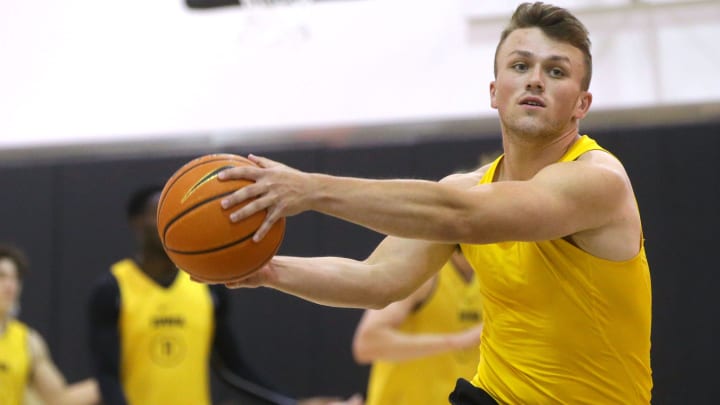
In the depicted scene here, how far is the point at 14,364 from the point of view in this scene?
6.14 metres

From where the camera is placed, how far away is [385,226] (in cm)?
238

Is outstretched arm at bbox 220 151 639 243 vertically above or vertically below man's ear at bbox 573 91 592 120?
below

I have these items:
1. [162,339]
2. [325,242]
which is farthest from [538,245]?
[325,242]

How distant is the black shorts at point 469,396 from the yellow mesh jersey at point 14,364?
387 cm

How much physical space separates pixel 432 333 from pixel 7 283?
2599 millimetres

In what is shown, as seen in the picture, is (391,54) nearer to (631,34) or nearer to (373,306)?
(631,34)

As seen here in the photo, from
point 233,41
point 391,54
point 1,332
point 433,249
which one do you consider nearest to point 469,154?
point 391,54

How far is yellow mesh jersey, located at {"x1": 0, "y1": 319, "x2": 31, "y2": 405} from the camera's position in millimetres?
6066

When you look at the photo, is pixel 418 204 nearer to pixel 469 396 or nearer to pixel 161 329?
pixel 469 396

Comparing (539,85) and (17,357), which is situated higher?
(539,85)

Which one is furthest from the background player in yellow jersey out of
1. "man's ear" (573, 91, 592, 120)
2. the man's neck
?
"man's ear" (573, 91, 592, 120)

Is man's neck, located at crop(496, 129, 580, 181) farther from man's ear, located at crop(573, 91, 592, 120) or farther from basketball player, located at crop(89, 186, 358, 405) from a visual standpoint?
basketball player, located at crop(89, 186, 358, 405)

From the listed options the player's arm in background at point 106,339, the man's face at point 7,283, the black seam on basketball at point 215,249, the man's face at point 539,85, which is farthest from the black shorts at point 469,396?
the man's face at point 7,283

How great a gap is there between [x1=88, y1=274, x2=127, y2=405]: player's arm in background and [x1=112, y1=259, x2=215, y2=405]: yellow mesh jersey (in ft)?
0.32
